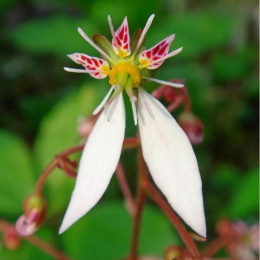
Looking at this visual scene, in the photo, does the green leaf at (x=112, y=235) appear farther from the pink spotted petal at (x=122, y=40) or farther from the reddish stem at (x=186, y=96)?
the pink spotted petal at (x=122, y=40)

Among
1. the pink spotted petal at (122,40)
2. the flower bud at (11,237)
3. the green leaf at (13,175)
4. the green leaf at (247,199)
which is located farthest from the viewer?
the green leaf at (247,199)

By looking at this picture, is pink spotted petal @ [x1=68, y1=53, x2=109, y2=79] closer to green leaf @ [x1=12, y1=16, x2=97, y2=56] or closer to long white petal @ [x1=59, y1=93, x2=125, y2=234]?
long white petal @ [x1=59, y1=93, x2=125, y2=234]

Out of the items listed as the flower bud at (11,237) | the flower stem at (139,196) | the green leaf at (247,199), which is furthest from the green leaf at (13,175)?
the green leaf at (247,199)

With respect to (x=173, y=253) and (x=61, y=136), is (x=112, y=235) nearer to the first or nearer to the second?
(x=61, y=136)

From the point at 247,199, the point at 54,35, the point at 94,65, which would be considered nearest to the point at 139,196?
the point at 94,65

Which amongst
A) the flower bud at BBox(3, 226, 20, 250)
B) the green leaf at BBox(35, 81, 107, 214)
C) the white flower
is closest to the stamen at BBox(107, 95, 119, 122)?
the white flower

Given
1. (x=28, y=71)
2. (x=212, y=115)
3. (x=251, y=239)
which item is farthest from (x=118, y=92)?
(x=28, y=71)
